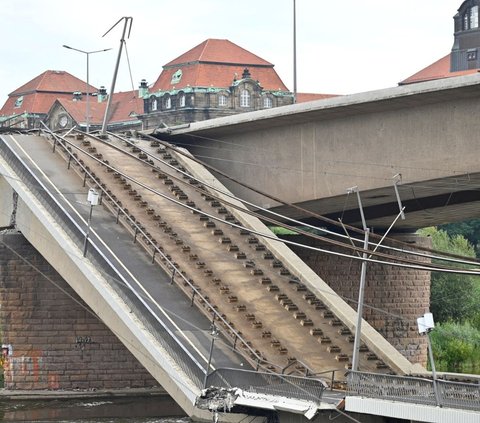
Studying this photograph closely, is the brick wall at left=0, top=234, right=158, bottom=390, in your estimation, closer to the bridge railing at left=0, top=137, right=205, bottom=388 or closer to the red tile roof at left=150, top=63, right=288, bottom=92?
the bridge railing at left=0, top=137, right=205, bottom=388

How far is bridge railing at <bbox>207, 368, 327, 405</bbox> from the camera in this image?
1267 inches

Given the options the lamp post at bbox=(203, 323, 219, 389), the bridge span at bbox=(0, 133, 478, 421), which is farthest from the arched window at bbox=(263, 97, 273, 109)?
the lamp post at bbox=(203, 323, 219, 389)

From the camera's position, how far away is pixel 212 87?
188000 millimetres

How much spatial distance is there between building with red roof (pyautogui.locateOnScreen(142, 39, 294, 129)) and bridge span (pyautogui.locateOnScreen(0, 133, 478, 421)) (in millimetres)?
131631

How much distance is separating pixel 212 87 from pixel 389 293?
126 meters

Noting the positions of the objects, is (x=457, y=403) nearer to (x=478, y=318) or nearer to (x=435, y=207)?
(x=435, y=207)

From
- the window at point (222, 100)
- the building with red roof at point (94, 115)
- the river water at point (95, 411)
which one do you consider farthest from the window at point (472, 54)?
the river water at point (95, 411)

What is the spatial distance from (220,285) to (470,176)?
25.9 ft

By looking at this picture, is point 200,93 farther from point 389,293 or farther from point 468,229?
point 389,293

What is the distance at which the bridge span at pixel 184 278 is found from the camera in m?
37.4

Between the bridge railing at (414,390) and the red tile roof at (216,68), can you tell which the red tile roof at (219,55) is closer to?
the red tile roof at (216,68)

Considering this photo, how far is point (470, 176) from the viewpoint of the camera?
142 feet

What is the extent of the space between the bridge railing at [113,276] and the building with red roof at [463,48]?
11144 cm

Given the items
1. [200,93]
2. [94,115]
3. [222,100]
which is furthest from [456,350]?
[94,115]
